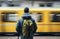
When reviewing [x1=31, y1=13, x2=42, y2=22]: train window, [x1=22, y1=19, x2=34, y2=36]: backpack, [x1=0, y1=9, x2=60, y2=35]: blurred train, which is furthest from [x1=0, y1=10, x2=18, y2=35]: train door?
[x1=22, y1=19, x2=34, y2=36]: backpack

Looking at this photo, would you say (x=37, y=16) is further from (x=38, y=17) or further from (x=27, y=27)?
(x=27, y=27)

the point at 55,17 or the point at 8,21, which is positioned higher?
the point at 55,17

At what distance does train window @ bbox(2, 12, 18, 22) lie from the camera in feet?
48.5

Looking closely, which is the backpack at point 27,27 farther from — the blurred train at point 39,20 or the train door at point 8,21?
the train door at point 8,21

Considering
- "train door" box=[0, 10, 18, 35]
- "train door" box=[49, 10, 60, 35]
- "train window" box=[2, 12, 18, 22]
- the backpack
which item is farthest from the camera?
"train window" box=[2, 12, 18, 22]

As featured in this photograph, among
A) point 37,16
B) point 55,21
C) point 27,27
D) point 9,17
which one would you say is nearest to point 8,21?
point 9,17

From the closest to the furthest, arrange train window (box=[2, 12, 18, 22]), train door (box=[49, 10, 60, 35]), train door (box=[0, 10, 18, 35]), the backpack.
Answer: the backpack → train door (box=[49, 10, 60, 35]) → train door (box=[0, 10, 18, 35]) → train window (box=[2, 12, 18, 22])

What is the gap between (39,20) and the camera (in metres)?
14.7

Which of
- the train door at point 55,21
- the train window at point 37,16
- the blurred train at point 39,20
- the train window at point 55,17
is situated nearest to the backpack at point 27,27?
the blurred train at point 39,20

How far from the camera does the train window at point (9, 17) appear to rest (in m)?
14.8

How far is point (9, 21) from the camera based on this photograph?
14.7 metres

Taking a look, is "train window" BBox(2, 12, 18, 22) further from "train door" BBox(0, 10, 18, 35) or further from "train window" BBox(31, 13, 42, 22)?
"train window" BBox(31, 13, 42, 22)

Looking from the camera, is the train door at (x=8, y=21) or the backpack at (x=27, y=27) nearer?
the backpack at (x=27, y=27)

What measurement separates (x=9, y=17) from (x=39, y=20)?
75.6 inches
